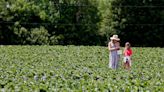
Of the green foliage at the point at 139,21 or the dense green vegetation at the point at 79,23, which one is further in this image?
the green foliage at the point at 139,21

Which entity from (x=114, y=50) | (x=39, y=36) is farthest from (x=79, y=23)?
(x=114, y=50)

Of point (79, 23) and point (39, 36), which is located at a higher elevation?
point (79, 23)

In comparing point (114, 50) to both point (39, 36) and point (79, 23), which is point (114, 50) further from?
point (79, 23)

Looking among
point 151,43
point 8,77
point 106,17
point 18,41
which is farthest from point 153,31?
point 8,77

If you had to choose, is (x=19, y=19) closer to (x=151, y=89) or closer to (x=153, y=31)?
(x=153, y=31)

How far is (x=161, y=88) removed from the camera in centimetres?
1118

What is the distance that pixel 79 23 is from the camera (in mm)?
60844

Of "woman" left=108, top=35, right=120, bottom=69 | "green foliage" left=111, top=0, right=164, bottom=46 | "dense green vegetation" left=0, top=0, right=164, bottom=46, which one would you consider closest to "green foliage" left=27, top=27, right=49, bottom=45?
"dense green vegetation" left=0, top=0, right=164, bottom=46

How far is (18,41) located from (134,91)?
48.4 metres

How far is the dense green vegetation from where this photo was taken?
5878 cm

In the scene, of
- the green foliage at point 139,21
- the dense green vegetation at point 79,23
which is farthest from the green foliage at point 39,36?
the green foliage at point 139,21

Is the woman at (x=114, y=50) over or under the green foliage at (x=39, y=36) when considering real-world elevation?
over

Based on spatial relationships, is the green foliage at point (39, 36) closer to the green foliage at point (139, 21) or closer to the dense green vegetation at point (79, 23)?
the dense green vegetation at point (79, 23)

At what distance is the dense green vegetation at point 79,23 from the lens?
58.8m
